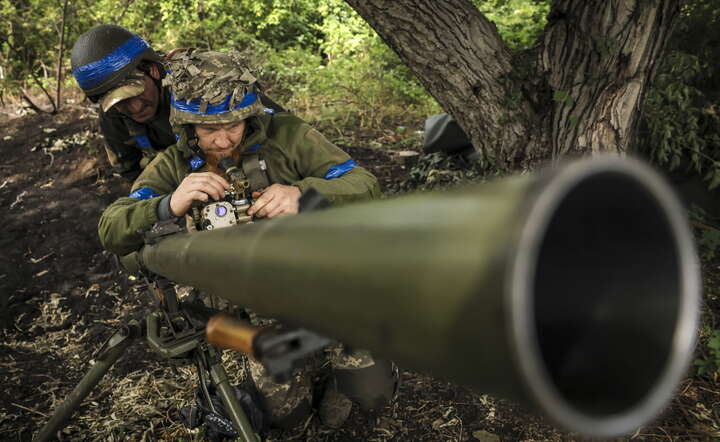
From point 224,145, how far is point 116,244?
26.5 inches

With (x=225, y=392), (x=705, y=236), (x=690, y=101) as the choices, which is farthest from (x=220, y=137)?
(x=690, y=101)

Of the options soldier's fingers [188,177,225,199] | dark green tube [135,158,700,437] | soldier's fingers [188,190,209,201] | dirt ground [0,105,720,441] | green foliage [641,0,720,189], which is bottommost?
dirt ground [0,105,720,441]

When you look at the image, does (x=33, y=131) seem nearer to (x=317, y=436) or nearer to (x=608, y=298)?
(x=317, y=436)

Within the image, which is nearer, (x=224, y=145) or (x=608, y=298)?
(x=608, y=298)

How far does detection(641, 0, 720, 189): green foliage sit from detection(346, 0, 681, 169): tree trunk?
1.03m

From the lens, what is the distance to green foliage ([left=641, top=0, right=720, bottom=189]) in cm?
365

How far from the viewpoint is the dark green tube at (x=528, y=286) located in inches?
21.1

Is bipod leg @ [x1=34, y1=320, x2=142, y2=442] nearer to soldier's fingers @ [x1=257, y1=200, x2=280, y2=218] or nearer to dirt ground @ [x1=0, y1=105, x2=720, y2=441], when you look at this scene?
dirt ground @ [x1=0, y1=105, x2=720, y2=441]

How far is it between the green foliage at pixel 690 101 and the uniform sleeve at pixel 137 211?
10.6 ft

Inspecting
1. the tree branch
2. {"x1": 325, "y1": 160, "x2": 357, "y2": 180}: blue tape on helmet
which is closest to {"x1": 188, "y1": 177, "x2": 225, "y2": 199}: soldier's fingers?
{"x1": 325, "y1": 160, "x2": 357, "y2": 180}: blue tape on helmet

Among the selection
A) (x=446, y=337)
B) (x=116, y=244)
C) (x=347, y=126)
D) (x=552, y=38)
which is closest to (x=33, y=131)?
(x=347, y=126)

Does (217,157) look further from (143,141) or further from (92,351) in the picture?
(92,351)

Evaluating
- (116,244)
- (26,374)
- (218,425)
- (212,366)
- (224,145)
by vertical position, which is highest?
(224,145)

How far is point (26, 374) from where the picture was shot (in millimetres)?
3779
